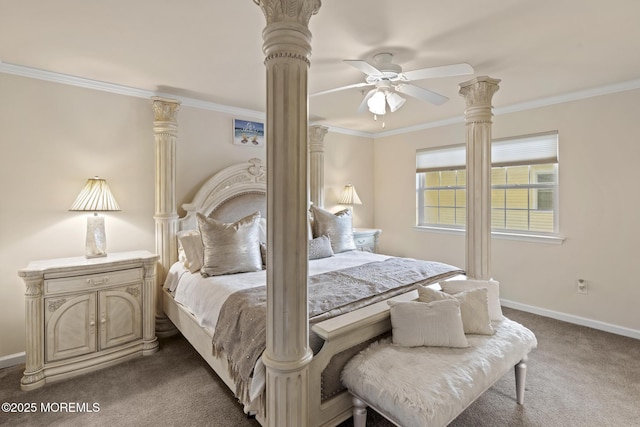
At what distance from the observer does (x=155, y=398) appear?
217cm

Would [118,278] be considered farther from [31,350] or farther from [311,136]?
[311,136]

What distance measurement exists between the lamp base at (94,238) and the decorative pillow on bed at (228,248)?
0.86 metres

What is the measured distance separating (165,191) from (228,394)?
198 centimetres

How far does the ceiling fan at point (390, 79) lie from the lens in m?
2.02

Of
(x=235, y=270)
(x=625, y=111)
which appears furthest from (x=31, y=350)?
(x=625, y=111)

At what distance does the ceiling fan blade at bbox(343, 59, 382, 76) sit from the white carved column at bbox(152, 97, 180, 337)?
79.4 inches

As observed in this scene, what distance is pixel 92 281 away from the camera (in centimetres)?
252

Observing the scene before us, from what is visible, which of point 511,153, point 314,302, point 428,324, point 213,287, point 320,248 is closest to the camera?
point 428,324

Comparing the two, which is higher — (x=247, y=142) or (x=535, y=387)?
(x=247, y=142)

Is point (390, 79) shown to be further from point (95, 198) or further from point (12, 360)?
point (12, 360)

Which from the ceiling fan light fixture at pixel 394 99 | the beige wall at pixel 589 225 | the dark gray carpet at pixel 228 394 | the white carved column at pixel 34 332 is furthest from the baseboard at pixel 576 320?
the white carved column at pixel 34 332

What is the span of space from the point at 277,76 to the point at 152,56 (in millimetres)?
1613

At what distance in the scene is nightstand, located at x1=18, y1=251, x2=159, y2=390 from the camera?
2309 millimetres

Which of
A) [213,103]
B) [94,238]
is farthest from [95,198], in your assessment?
[213,103]
